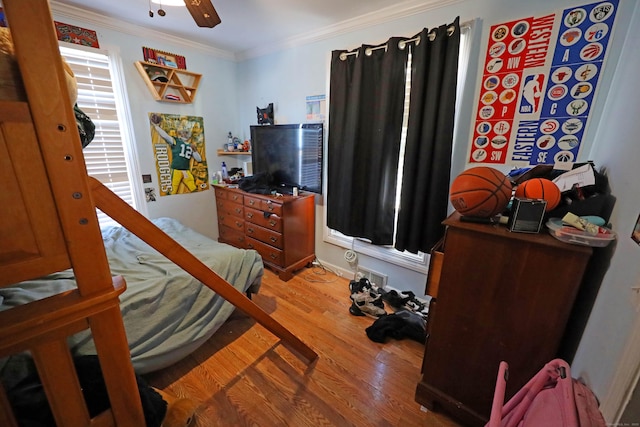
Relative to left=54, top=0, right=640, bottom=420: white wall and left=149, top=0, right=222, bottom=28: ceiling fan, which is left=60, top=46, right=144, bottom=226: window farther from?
left=149, top=0, right=222, bottom=28: ceiling fan

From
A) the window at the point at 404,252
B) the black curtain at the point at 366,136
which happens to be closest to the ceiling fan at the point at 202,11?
the black curtain at the point at 366,136

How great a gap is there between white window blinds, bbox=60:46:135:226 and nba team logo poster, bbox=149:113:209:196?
12.1 inches

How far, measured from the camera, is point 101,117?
96.3 inches

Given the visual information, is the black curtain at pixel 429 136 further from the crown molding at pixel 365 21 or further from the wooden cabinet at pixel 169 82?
the wooden cabinet at pixel 169 82

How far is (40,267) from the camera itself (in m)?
0.60

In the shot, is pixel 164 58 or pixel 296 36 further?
A: pixel 164 58

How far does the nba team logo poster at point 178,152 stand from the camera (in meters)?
2.79

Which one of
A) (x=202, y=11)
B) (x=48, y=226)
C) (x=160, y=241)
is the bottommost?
(x=160, y=241)

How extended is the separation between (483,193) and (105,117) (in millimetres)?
3253

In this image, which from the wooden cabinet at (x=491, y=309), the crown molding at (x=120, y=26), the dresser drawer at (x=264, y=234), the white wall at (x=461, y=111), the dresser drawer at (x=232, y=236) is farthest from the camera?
the dresser drawer at (x=232, y=236)

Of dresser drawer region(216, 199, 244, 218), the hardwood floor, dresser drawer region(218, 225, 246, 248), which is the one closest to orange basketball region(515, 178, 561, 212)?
the hardwood floor

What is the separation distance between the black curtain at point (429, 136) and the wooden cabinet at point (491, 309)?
74 centimetres

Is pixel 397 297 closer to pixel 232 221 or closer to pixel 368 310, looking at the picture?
pixel 368 310

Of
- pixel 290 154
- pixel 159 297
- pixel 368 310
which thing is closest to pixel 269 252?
pixel 290 154
